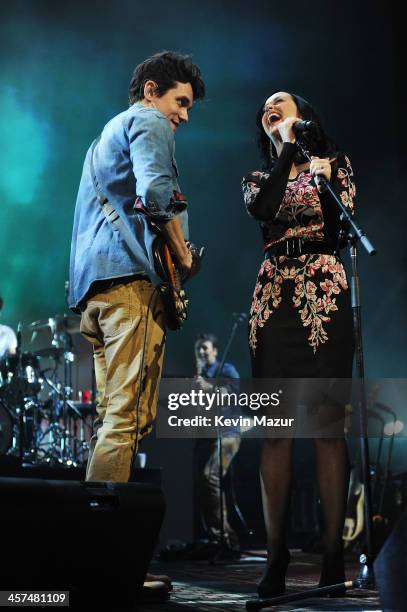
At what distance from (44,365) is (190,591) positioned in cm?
729

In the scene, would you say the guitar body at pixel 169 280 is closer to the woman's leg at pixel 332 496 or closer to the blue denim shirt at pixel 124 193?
the blue denim shirt at pixel 124 193

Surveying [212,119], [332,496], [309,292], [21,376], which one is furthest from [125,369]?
[212,119]

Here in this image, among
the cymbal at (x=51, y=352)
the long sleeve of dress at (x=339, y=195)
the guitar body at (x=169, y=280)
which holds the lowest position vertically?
the guitar body at (x=169, y=280)

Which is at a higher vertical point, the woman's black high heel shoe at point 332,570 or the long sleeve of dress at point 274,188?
the long sleeve of dress at point 274,188

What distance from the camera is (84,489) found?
1.84 metres

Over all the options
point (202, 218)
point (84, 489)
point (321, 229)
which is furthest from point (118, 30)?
point (84, 489)

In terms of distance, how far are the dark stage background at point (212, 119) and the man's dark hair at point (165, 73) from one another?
4595mm

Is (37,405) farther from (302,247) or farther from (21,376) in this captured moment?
(302,247)

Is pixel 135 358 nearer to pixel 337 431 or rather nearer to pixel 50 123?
pixel 337 431

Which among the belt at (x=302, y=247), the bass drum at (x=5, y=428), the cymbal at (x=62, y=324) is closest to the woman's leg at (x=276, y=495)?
the belt at (x=302, y=247)

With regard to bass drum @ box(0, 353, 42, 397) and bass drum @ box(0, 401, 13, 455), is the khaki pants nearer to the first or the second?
bass drum @ box(0, 401, 13, 455)

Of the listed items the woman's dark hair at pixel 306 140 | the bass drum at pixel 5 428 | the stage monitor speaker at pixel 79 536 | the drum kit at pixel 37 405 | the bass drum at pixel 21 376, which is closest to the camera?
the stage monitor speaker at pixel 79 536

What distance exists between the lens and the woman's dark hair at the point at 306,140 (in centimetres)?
276

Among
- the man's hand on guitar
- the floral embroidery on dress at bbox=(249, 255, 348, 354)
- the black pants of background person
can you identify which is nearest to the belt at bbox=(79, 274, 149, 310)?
the man's hand on guitar
